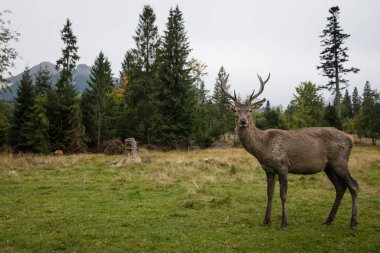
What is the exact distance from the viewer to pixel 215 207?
953cm

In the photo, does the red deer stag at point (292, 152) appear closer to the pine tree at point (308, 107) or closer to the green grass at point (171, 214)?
the green grass at point (171, 214)

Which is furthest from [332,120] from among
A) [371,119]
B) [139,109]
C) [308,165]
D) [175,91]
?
[308,165]

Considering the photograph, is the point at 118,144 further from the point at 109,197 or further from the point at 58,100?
the point at 109,197

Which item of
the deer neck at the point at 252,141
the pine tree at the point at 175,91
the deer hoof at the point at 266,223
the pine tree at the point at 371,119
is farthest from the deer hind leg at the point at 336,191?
the pine tree at the point at 371,119

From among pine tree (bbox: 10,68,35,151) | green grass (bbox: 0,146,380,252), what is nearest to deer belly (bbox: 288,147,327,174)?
green grass (bbox: 0,146,380,252)

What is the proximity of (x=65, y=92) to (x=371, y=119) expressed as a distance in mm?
35077

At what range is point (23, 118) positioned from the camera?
32.6 m

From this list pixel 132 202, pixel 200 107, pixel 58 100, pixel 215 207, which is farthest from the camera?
pixel 200 107

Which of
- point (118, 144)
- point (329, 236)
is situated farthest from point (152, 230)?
point (118, 144)

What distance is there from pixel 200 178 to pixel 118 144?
17.5 m

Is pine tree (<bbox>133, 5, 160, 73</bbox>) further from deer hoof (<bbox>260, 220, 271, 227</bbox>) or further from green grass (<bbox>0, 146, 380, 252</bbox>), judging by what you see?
deer hoof (<bbox>260, 220, 271, 227</bbox>)

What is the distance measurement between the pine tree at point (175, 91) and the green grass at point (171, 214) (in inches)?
628

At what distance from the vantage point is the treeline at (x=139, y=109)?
1264 inches

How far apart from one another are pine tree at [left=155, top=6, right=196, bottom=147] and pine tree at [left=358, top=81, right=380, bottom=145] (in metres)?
22.0
